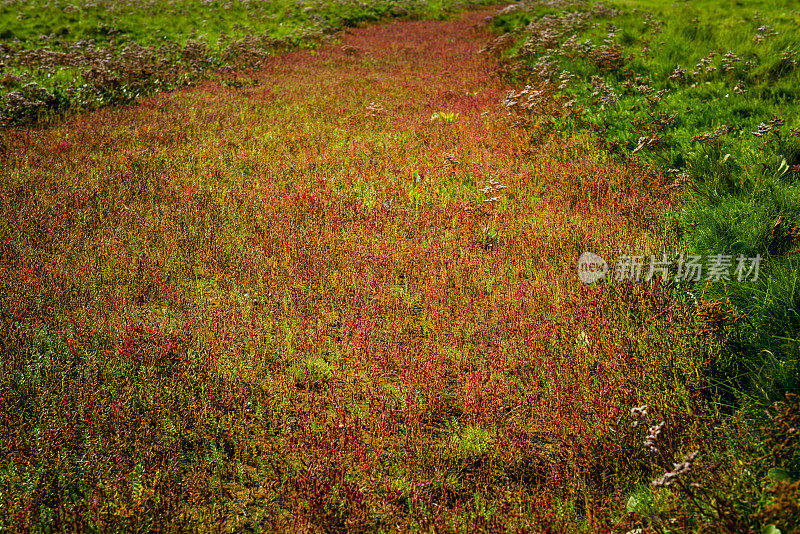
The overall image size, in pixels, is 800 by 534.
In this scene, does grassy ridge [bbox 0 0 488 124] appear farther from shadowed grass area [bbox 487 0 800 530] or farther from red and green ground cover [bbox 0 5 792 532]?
shadowed grass area [bbox 487 0 800 530]

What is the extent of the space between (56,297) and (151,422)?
1999 mm

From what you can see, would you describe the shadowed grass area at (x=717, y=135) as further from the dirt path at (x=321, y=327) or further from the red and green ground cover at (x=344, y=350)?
the dirt path at (x=321, y=327)

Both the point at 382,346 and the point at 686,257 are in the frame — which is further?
the point at 686,257

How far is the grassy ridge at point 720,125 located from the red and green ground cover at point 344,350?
0.34 metres

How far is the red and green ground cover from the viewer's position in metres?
2.56

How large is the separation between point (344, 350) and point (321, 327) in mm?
325

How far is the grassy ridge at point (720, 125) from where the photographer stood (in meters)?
2.99

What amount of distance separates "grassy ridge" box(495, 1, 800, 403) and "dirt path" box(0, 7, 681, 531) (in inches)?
21.5

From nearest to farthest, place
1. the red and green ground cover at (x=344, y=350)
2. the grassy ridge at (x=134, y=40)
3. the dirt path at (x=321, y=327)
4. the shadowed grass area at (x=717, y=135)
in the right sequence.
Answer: the red and green ground cover at (x=344, y=350) < the dirt path at (x=321, y=327) < the shadowed grass area at (x=717, y=135) < the grassy ridge at (x=134, y=40)

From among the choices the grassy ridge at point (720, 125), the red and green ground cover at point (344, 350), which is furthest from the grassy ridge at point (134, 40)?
the grassy ridge at point (720, 125)

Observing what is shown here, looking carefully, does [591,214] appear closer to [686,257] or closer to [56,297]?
[686,257]

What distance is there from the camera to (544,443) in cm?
296

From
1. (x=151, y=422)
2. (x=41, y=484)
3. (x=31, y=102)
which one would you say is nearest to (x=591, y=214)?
(x=151, y=422)

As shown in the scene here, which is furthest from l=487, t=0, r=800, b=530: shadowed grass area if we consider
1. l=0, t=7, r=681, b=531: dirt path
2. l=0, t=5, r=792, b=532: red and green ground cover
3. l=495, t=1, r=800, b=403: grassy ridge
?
l=0, t=7, r=681, b=531: dirt path
